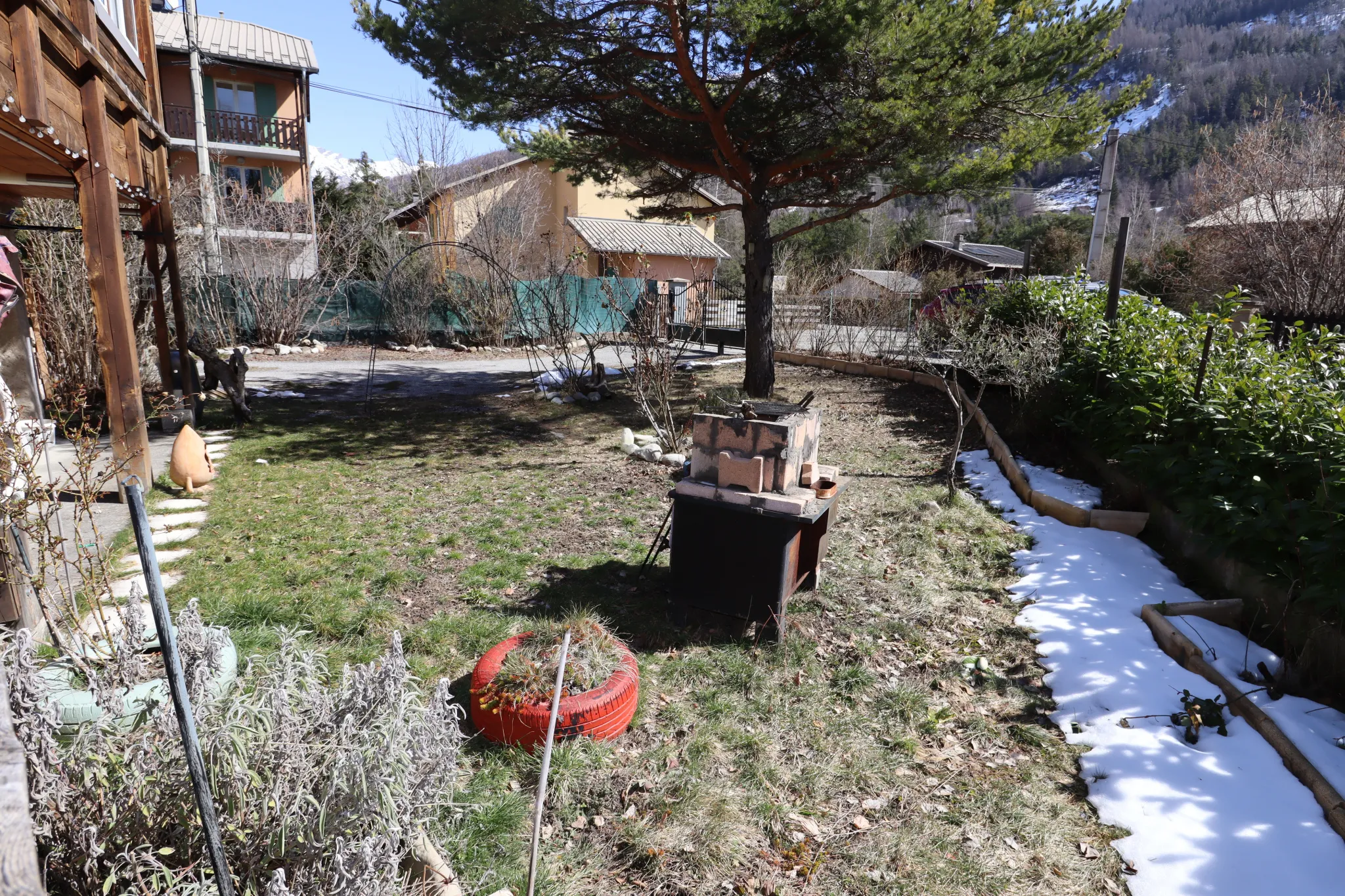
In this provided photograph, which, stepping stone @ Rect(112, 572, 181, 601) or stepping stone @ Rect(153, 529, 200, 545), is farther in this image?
stepping stone @ Rect(153, 529, 200, 545)

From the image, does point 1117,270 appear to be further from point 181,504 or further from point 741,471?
point 181,504

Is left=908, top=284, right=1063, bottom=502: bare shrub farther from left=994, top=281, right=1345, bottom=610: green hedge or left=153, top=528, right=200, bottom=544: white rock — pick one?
left=153, top=528, right=200, bottom=544: white rock

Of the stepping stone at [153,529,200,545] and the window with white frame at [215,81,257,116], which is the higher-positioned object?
the window with white frame at [215,81,257,116]

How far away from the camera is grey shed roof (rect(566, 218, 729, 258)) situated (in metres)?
26.1

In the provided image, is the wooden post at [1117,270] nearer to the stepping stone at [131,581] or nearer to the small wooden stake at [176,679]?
the small wooden stake at [176,679]

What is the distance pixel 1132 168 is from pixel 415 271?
75.6 metres

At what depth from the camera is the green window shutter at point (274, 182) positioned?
19578 millimetres

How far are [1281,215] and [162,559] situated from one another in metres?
17.0

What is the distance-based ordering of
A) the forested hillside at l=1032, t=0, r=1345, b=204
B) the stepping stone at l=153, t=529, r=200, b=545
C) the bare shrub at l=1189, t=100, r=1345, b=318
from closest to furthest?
1. the stepping stone at l=153, t=529, r=200, b=545
2. the bare shrub at l=1189, t=100, r=1345, b=318
3. the forested hillside at l=1032, t=0, r=1345, b=204

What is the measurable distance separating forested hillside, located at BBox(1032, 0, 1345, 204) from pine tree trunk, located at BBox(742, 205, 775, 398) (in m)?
34.5

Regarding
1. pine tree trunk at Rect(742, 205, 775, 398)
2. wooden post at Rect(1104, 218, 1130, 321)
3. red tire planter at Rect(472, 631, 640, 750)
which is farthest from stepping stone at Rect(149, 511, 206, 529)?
wooden post at Rect(1104, 218, 1130, 321)

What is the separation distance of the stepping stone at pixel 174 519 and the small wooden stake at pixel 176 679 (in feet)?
15.1

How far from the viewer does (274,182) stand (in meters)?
22.4

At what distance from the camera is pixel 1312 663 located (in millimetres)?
3506
